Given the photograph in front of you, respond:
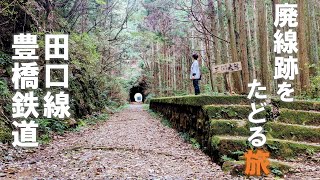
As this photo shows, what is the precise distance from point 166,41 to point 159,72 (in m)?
5.60

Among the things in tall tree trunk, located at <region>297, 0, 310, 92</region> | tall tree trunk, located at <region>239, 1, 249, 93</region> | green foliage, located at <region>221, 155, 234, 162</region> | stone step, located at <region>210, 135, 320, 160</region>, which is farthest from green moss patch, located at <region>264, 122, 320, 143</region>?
tall tree trunk, located at <region>297, 0, 310, 92</region>

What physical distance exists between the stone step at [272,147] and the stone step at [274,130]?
49 centimetres

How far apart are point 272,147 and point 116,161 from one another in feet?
10.3

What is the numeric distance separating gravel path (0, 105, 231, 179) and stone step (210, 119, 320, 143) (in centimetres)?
75

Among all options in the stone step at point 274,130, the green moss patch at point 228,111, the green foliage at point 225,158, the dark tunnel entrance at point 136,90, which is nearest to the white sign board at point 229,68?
the green moss patch at point 228,111

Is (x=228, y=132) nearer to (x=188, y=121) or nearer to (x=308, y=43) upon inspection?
(x=188, y=121)

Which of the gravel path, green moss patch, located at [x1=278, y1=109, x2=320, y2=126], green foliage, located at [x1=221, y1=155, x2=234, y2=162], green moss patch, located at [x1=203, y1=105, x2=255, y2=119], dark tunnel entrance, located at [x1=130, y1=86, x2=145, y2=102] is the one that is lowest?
the gravel path

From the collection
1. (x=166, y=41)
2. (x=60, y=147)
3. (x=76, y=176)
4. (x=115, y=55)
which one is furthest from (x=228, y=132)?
(x=166, y=41)

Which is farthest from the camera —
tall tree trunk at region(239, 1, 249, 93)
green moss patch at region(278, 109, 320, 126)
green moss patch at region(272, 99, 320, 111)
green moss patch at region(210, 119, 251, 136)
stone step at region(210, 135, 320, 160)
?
tall tree trunk at region(239, 1, 249, 93)

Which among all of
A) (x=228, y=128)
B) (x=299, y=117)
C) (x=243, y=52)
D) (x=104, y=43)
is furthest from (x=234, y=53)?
(x=104, y=43)

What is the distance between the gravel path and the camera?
5703 mm

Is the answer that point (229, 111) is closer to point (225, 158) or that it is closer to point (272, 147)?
point (272, 147)

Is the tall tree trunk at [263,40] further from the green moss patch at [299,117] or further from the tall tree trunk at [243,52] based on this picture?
the green moss patch at [299,117]

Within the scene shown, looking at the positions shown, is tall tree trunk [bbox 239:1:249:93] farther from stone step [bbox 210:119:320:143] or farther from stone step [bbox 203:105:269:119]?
stone step [bbox 210:119:320:143]
